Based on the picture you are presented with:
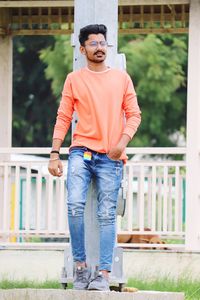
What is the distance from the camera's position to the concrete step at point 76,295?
933 cm

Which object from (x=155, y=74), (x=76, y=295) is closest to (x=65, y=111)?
(x=76, y=295)

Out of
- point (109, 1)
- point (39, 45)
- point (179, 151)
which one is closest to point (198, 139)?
point (179, 151)

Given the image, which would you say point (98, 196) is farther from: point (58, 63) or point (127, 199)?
point (58, 63)

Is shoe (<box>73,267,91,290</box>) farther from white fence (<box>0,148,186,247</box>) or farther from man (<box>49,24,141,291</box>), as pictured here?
white fence (<box>0,148,186,247</box>)

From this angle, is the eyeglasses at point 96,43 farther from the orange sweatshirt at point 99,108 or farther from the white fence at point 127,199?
the white fence at point 127,199

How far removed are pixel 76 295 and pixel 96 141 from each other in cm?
110

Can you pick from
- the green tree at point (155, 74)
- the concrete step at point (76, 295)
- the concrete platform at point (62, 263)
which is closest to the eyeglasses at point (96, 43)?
the concrete step at point (76, 295)

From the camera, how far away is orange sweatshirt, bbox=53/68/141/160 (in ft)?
A: 32.1

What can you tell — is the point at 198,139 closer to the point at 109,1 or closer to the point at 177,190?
the point at 177,190

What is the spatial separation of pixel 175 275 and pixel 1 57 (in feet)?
14.4

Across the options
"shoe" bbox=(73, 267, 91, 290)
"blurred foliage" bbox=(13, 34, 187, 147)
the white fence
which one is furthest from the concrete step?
"blurred foliage" bbox=(13, 34, 187, 147)

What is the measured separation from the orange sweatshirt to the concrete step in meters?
1.02

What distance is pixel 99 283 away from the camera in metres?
9.67

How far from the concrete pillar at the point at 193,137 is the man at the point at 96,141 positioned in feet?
18.8
